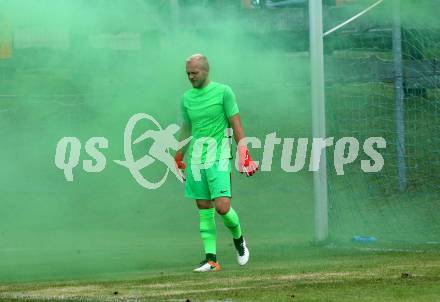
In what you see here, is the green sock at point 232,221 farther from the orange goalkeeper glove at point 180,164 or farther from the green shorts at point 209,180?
the orange goalkeeper glove at point 180,164

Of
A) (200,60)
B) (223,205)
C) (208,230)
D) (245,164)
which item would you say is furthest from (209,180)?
(200,60)

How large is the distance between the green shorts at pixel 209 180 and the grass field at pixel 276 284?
77 centimetres

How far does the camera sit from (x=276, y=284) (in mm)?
9750

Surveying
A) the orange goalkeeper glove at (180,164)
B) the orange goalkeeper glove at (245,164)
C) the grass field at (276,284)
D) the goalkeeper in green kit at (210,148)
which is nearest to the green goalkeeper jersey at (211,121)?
the goalkeeper in green kit at (210,148)

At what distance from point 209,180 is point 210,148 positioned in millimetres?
324

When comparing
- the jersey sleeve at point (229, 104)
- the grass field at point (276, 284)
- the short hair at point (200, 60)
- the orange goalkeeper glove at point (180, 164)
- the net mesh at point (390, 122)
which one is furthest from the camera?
the net mesh at point (390, 122)

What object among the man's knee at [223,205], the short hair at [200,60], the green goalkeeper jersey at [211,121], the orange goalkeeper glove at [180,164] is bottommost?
the man's knee at [223,205]

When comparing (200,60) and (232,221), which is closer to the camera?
A: (200,60)

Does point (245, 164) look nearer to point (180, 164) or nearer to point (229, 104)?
point (229, 104)

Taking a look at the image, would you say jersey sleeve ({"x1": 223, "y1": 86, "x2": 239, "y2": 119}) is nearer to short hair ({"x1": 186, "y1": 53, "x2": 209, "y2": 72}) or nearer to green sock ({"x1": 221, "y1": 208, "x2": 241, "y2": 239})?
short hair ({"x1": 186, "y1": 53, "x2": 209, "y2": 72})

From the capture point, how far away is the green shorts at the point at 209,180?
11.6 metres

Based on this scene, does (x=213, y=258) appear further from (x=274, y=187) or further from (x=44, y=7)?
(x=274, y=187)

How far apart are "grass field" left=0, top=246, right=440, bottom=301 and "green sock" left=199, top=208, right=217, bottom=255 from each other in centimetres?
26

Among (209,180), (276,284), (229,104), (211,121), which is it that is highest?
(229,104)
